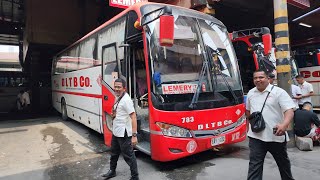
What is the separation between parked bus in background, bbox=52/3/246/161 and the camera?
15.5 ft

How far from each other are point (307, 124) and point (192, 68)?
9.69 feet

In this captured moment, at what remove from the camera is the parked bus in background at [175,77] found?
4.71m

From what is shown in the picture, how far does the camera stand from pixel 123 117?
436cm

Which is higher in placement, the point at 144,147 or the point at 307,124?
the point at 307,124

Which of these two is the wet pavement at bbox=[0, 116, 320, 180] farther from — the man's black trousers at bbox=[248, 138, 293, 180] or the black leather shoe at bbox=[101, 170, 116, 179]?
the man's black trousers at bbox=[248, 138, 293, 180]

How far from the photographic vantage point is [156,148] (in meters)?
4.77

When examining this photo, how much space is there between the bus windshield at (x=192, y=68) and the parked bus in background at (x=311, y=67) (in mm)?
7833

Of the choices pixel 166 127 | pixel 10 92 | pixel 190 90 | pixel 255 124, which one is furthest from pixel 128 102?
pixel 10 92

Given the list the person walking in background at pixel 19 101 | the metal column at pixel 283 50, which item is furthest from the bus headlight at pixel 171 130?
the person walking in background at pixel 19 101

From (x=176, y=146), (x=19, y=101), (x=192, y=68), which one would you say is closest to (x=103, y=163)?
(x=176, y=146)

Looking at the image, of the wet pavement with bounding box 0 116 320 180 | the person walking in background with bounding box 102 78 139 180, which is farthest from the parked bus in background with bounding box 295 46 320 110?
the person walking in background with bounding box 102 78 139 180

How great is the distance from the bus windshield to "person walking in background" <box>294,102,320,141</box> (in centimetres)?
149

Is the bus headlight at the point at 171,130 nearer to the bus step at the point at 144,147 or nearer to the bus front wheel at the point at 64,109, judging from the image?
the bus step at the point at 144,147

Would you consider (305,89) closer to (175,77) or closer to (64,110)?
(175,77)
